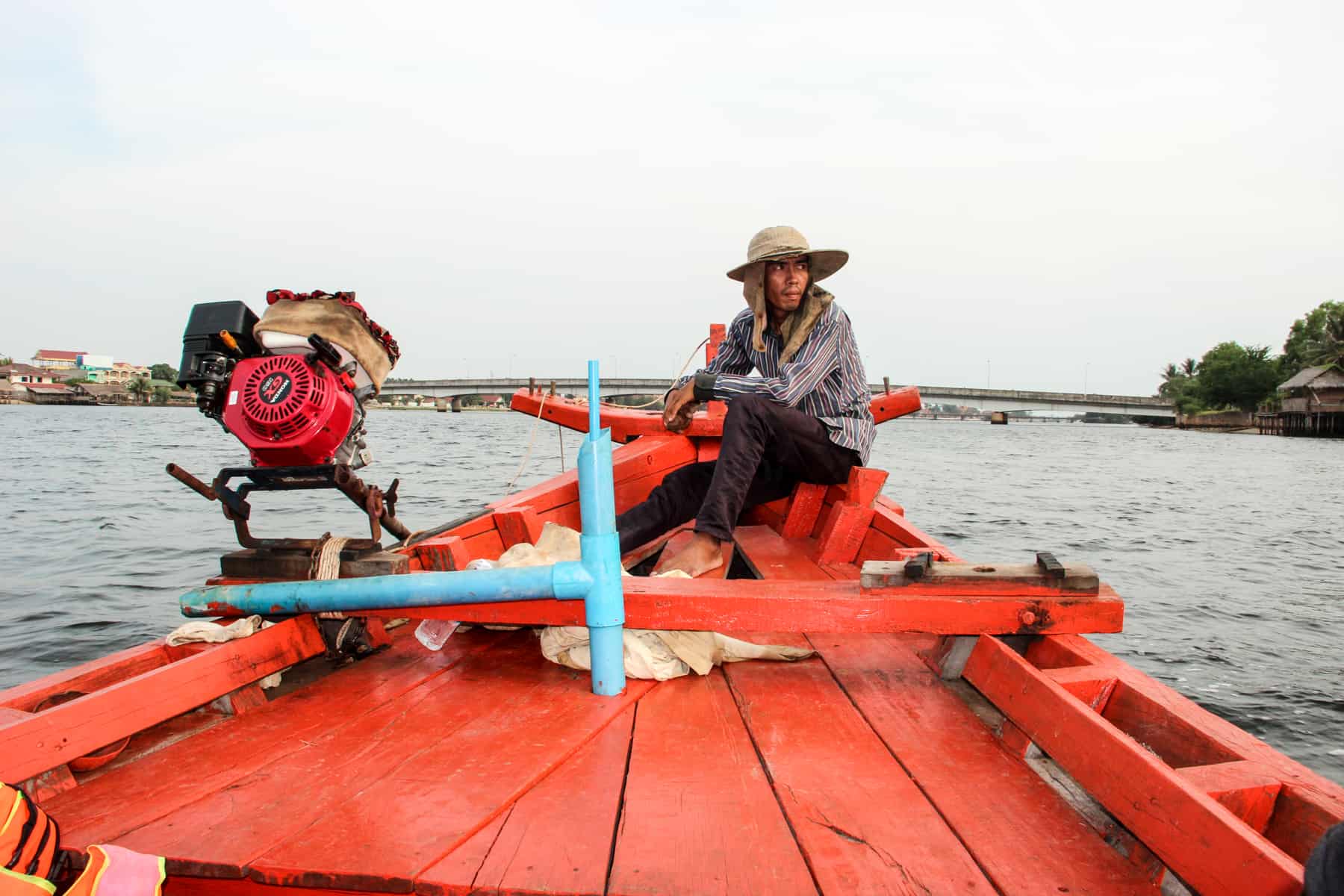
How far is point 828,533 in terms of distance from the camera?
3242 mm

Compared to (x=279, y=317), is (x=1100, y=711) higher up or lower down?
lower down

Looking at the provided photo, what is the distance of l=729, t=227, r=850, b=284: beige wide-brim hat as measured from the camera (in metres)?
3.06

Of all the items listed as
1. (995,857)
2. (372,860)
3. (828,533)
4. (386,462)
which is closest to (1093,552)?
(828,533)

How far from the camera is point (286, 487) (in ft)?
7.11

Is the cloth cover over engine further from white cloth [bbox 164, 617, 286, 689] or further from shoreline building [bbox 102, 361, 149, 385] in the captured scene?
shoreline building [bbox 102, 361, 149, 385]

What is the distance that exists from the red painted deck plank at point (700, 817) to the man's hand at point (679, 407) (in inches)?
65.2

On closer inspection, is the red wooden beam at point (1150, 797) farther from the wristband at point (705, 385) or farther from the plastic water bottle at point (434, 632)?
the wristband at point (705, 385)

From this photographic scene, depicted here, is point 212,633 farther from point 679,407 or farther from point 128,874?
point 679,407

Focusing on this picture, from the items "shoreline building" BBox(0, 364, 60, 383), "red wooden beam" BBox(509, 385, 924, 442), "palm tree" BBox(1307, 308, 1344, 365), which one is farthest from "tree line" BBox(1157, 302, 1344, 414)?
"shoreline building" BBox(0, 364, 60, 383)

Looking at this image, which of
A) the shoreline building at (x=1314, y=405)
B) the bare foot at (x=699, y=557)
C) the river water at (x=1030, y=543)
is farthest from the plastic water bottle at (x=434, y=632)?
the shoreline building at (x=1314, y=405)

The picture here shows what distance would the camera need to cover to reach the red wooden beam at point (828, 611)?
1.84 m

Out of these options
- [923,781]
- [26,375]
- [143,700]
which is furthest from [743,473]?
[26,375]

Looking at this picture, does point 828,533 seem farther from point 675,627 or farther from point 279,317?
point 279,317

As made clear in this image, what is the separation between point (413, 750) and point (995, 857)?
1087mm
